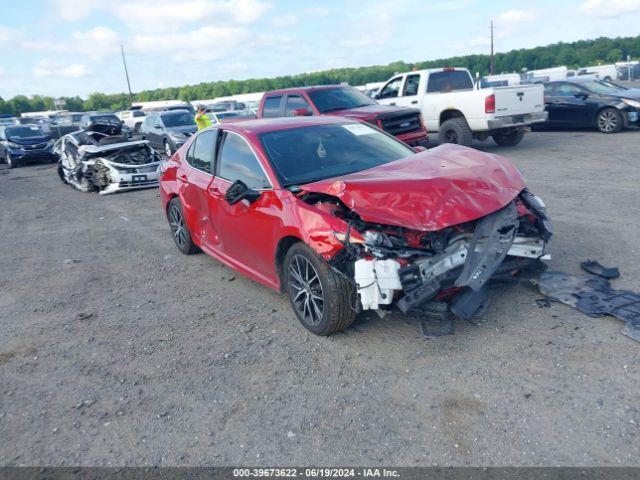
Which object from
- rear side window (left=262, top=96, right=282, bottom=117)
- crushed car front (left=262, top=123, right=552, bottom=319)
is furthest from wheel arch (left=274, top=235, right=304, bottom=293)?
rear side window (left=262, top=96, right=282, bottom=117)

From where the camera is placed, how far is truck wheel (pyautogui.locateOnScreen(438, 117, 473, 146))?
1271 centimetres

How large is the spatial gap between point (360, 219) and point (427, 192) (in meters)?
0.54

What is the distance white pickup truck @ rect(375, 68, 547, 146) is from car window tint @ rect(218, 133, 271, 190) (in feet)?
27.9

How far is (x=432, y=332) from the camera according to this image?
4168 mm

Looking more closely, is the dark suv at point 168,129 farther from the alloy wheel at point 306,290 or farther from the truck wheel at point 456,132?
the alloy wheel at point 306,290

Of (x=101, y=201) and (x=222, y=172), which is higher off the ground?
(x=222, y=172)

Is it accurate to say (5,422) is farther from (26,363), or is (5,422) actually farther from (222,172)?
(222,172)

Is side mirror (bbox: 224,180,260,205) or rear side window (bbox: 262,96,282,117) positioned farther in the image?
rear side window (bbox: 262,96,282,117)

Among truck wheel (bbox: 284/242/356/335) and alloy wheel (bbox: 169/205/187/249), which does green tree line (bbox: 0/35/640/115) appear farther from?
truck wheel (bbox: 284/242/356/335)

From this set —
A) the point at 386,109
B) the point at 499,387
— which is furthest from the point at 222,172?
the point at 386,109

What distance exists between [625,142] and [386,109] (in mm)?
6201

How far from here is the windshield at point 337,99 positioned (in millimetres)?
11773

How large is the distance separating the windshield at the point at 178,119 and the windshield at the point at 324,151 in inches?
567

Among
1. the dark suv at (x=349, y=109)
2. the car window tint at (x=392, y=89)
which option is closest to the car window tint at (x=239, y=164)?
the dark suv at (x=349, y=109)
